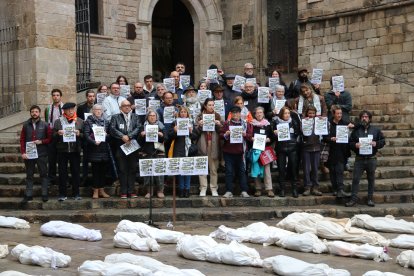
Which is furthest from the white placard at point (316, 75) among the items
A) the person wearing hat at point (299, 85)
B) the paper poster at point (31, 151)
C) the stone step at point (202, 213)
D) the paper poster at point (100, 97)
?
the paper poster at point (31, 151)

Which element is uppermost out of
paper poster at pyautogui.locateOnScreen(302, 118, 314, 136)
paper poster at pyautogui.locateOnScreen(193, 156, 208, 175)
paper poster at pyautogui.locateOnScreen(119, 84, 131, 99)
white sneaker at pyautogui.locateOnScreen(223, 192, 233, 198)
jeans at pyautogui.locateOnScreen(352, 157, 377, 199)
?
paper poster at pyautogui.locateOnScreen(119, 84, 131, 99)

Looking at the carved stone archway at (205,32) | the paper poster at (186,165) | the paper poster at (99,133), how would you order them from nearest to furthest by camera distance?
the paper poster at (186,165), the paper poster at (99,133), the carved stone archway at (205,32)

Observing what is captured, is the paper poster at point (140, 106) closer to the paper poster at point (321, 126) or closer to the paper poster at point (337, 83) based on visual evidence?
the paper poster at point (321, 126)

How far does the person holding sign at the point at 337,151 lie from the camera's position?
11609 millimetres

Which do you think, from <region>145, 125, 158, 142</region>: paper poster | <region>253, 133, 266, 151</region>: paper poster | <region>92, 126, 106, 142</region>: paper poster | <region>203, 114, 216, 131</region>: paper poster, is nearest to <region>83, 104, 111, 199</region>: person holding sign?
<region>92, 126, 106, 142</region>: paper poster

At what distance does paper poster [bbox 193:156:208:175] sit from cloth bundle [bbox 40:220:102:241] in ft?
6.08

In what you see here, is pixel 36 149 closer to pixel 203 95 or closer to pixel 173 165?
pixel 173 165

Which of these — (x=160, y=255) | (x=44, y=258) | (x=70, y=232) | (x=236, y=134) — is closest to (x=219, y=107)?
(x=236, y=134)

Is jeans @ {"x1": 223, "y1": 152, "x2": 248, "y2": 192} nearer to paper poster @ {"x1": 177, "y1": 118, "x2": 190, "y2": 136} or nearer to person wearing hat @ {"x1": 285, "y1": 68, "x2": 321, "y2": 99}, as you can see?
paper poster @ {"x1": 177, "y1": 118, "x2": 190, "y2": 136}

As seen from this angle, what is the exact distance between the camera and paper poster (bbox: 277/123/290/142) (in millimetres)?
11498

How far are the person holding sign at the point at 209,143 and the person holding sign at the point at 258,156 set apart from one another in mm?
704

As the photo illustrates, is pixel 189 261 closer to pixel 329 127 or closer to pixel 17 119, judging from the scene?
pixel 329 127

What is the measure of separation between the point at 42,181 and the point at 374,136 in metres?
6.05

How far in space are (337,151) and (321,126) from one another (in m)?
0.56
